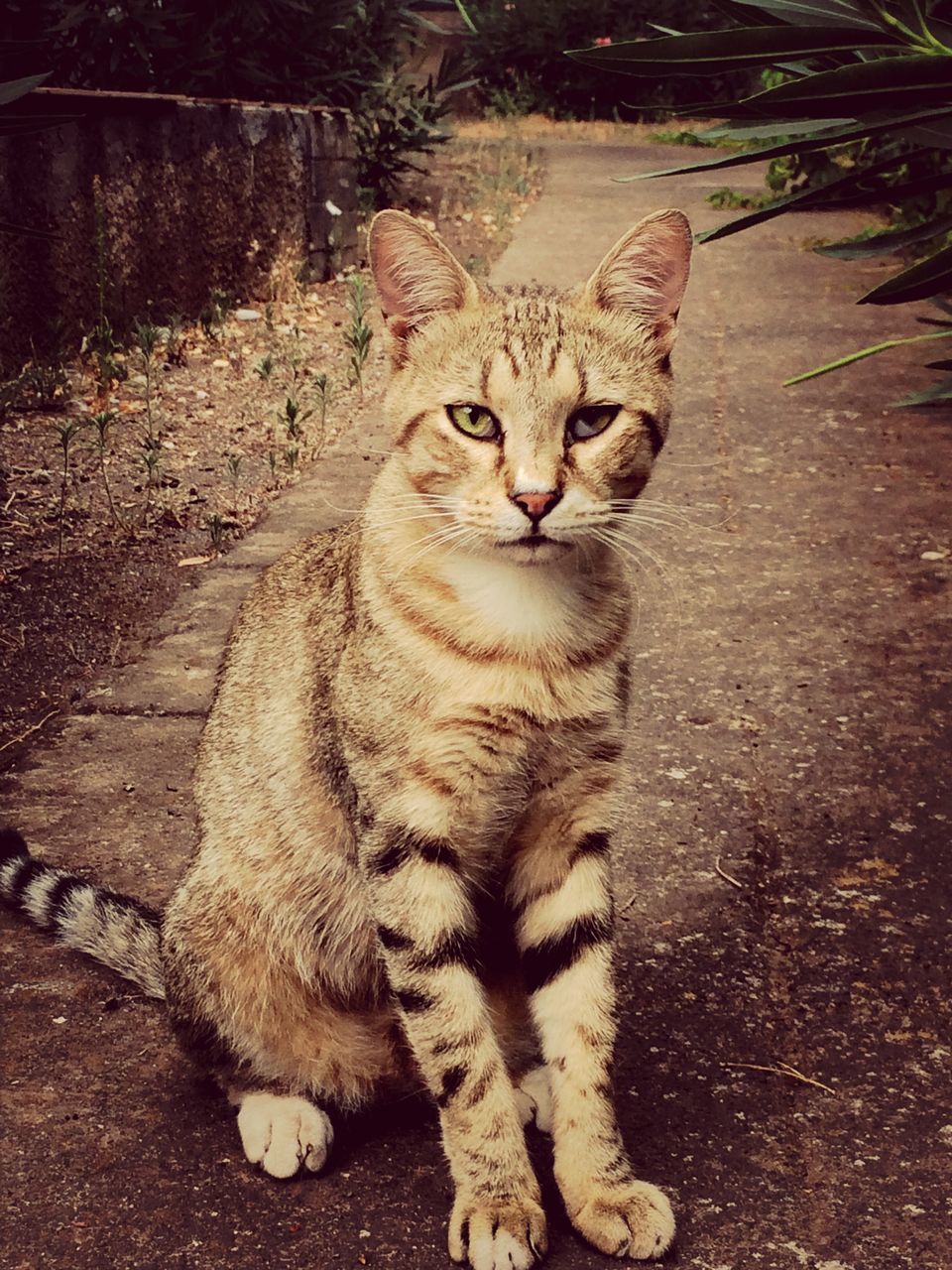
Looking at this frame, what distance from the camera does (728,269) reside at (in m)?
8.67

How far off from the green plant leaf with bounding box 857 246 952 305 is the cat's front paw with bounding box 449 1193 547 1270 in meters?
1.74

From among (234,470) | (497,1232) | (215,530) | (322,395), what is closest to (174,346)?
(322,395)

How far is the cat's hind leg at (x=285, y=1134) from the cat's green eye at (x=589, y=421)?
1.18 meters

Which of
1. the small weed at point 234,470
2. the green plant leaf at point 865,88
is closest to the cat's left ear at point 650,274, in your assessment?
the green plant leaf at point 865,88

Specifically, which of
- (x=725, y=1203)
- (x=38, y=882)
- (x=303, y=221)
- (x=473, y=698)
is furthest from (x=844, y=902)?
(x=303, y=221)

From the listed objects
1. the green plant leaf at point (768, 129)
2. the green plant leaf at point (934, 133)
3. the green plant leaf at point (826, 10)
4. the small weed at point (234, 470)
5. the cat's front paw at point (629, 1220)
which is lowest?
the small weed at point (234, 470)

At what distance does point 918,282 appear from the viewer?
9.20ft

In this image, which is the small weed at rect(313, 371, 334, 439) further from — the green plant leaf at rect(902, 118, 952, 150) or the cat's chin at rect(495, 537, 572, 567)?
the cat's chin at rect(495, 537, 572, 567)

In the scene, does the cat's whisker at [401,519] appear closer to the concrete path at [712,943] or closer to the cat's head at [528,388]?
the cat's head at [528,388]

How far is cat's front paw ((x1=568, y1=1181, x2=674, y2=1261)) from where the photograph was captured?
6.71ft

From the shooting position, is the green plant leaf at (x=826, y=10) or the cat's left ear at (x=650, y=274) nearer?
the cat's left ear at (x=650, y=274)

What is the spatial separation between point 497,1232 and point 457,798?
63 cm

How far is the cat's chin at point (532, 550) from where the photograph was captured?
2258 mm

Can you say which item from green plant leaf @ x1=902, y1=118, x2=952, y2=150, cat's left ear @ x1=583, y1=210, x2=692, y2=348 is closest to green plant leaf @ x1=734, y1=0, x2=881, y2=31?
green plant leaf @ x1=902, y1=118, x2=952, y2=150
